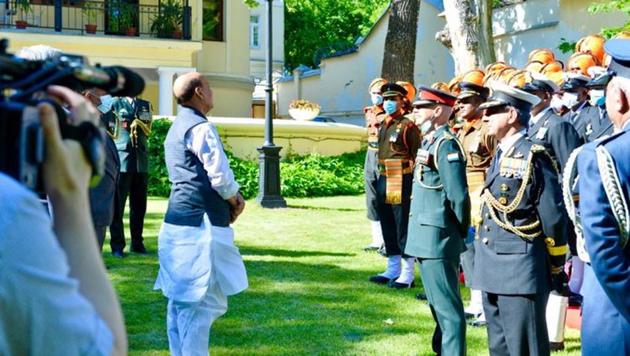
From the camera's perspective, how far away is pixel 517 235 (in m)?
5.21

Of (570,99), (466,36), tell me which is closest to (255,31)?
(466,36)

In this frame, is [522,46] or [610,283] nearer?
[610,283]

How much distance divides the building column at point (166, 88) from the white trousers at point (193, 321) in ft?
69.9

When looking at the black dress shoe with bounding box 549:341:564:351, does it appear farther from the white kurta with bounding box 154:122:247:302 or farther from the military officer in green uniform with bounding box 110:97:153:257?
the military officer in green uniform with bounding box 110:97:153:257

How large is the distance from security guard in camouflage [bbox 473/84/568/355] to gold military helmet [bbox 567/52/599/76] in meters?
3.98

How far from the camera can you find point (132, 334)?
7109 millimetres

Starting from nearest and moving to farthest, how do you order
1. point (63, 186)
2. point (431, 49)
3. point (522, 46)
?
point (63, 186) → point (522, 46) → point (431, 49)

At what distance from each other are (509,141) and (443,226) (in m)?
0.92

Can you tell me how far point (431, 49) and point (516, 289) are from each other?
27.2 meters

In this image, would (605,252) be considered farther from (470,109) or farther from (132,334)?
(132,334)

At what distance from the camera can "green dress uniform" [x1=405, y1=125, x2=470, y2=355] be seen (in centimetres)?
582

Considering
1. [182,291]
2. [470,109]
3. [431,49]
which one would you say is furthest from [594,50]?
[431,49]

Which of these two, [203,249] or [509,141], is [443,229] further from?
[203,249]

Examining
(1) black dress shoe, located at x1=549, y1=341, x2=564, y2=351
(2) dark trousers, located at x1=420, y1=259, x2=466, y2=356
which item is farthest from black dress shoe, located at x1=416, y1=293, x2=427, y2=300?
(2) dark trousers, located at x1=420, y1=259, x2=466, y2=356
